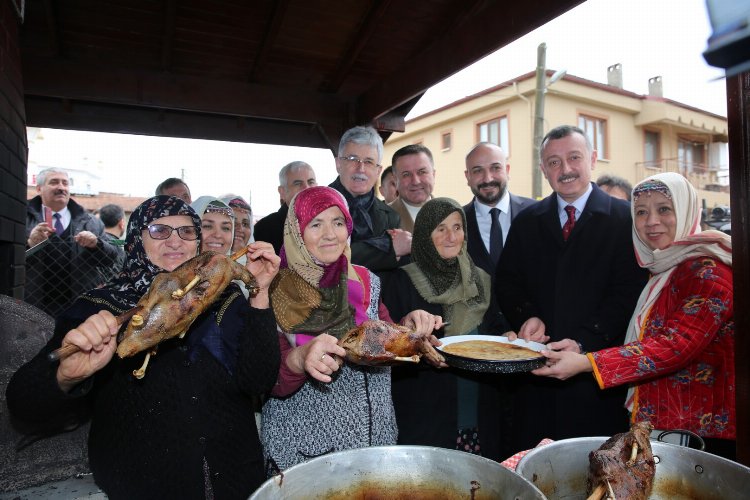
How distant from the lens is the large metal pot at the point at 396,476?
1.36 metres

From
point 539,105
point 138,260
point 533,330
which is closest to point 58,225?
point 138,260

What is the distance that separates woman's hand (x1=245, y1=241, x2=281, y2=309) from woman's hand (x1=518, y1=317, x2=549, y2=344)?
1848 mm

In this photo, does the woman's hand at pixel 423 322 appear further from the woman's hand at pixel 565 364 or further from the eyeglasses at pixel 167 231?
the eyeglasses at pixel 167 231

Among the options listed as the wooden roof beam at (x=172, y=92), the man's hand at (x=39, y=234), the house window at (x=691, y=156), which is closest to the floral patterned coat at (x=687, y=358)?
the wooden roof beam at (x=172, y=92)

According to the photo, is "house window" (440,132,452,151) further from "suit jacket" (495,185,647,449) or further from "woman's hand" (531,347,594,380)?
"woman's hand" (531,347,594,380)

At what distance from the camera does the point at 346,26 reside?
4727 mm

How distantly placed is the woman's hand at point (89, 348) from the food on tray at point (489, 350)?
166 cm

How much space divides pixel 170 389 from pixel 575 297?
2.59 meters

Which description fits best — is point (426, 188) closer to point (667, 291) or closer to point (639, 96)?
point (667, 291)

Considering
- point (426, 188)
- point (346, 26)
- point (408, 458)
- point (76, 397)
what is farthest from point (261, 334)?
point (346, 26)

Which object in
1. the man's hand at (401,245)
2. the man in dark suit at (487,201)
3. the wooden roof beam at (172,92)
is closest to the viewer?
the man's hand at (401,245)

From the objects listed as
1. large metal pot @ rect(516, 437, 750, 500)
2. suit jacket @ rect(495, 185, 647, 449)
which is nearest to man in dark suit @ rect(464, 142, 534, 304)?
suit jacket @ rect(495, 185, 647, 449)

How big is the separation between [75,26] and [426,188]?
3.86 metres

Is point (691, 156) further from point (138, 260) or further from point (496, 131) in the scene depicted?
point (138, 260)
